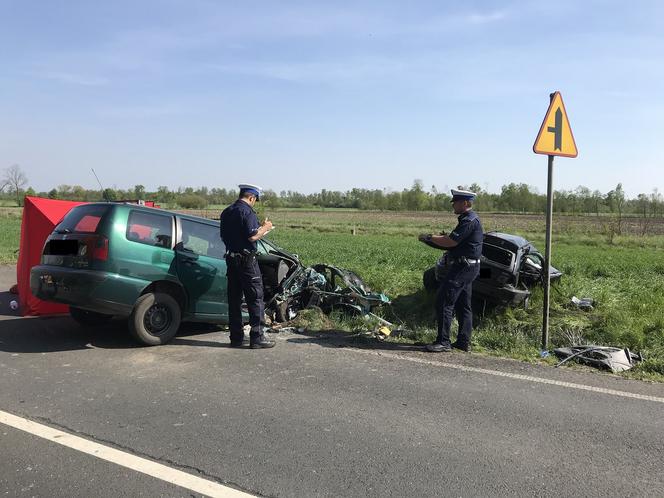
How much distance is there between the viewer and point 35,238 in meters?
7.48

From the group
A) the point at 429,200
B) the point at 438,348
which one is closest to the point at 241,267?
the point at 438,348

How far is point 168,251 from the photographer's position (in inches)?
246

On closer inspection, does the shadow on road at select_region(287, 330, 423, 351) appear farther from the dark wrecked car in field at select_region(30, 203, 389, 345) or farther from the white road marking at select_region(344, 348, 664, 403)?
the dark wrecked car in field at select_region(30, 203, 389, 345)

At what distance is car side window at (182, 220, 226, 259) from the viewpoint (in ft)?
21.5

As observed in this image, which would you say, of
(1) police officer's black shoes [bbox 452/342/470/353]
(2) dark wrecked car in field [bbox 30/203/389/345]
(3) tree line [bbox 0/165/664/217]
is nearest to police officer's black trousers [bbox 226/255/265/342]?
(2) dark wrecked car in field [bbox 30/203/389/345]

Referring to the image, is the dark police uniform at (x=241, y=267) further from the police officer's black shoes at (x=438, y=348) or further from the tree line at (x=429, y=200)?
the tree line at (x=429, y=200)

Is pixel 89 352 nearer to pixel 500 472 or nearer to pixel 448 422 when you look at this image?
pixel 448 422

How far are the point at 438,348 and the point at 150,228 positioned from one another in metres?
3.54

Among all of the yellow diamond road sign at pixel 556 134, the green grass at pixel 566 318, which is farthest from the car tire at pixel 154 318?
the yellow diamond road sign at pixel 556 134

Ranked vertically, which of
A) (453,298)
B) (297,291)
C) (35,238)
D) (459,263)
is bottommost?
(297,291)

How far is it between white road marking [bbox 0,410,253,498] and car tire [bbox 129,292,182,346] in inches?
76.7

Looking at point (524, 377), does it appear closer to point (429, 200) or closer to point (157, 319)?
point (157, 319)

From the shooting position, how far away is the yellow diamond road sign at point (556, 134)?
634cm

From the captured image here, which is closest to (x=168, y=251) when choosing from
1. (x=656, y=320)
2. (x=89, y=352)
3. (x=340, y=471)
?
(x=89, y=352)
